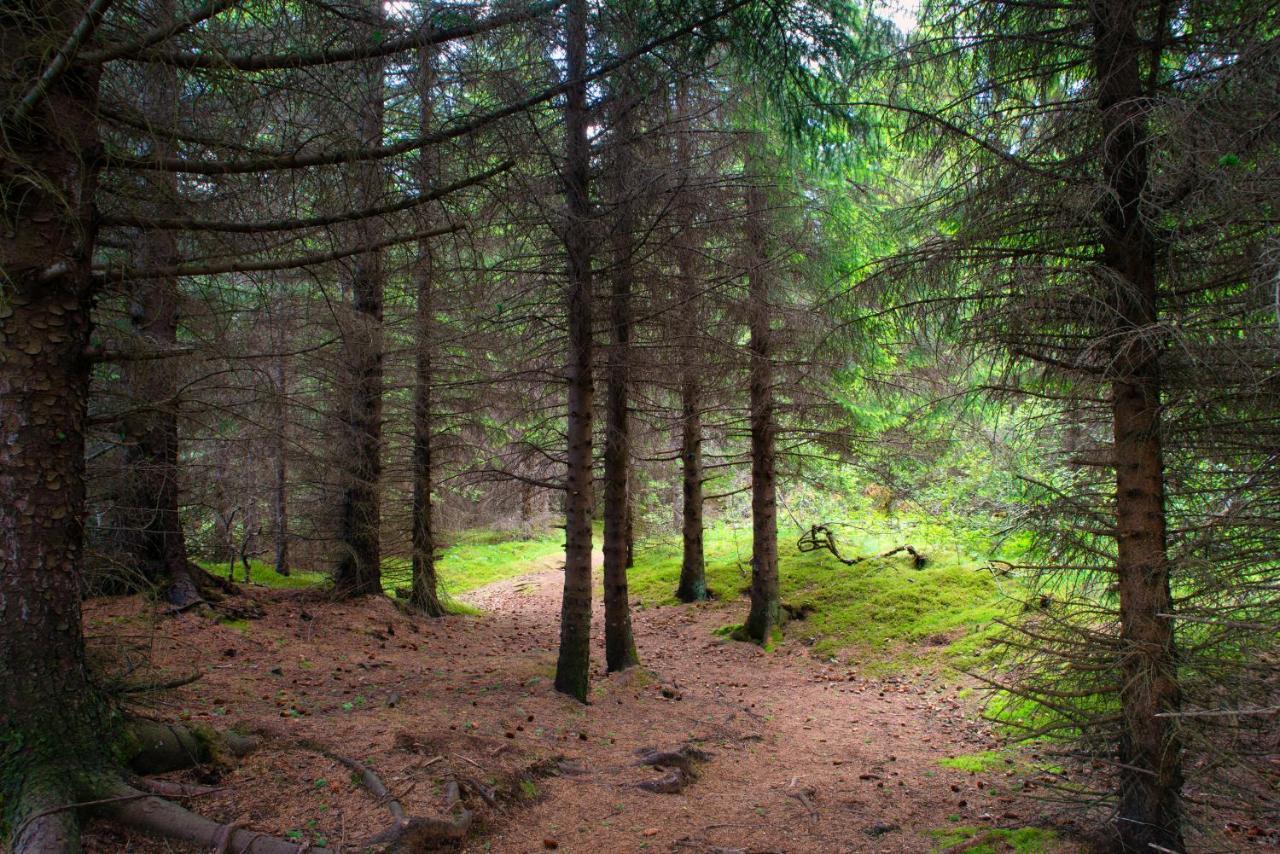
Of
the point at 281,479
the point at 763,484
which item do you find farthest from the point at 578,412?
the point at 281,479

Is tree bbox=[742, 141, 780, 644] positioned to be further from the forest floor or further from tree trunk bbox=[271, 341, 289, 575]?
tree trunk bbox=[271, 341, 289, 575]

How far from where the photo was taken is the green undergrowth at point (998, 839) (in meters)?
4.40

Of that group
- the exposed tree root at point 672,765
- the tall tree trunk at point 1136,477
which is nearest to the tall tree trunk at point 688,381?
the tall tree trunk at point 1136,477

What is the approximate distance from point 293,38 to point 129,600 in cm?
700

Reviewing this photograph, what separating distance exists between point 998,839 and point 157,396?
7487 mm

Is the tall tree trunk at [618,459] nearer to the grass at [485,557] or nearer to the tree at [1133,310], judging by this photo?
the tree at [1133,310]

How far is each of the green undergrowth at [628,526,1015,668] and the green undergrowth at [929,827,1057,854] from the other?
351 cm

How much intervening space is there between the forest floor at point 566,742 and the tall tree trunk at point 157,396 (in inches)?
26.8

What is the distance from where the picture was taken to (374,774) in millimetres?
4414

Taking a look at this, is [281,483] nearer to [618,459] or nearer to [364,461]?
[364,461]

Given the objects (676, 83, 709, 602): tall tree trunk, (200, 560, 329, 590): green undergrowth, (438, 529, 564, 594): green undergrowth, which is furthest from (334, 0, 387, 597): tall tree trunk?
(438, 529, 564, 594): green undergrowth

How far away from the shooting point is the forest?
3.37 metres

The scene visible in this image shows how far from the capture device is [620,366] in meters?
8.62

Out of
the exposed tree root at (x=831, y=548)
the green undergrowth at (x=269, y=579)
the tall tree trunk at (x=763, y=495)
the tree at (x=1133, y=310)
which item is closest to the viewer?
the tree at (x=1133, y=310)
